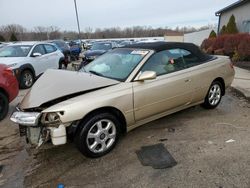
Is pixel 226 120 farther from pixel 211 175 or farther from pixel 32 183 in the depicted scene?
pixel 32 183

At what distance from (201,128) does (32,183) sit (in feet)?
9.65

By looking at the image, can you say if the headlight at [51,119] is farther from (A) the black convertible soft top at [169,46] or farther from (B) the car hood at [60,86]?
(A) the black convertible soft top at [169,46]

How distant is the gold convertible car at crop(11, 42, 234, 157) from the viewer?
3322 millimetres

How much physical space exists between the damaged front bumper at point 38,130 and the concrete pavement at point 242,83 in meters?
5.00

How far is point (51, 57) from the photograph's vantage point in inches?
412

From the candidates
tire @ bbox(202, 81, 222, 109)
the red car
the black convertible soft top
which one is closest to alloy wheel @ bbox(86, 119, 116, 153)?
the black convertible soft top

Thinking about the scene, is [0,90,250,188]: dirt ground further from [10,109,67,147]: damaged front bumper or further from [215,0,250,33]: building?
[215,0,250,33]: building

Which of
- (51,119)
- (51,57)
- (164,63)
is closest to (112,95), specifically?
(51,119)

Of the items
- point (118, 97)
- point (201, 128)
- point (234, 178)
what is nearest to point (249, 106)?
point (201, 128)

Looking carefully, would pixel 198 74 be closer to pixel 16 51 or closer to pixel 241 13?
pixel 16 51

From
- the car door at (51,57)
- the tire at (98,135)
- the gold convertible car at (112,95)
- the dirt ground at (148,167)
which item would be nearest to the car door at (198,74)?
the gold convertible car at (112,95)

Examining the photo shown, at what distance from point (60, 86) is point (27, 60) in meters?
6.00

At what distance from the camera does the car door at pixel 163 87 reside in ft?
12.9

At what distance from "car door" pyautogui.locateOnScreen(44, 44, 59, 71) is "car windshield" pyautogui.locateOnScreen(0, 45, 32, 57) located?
0.93 m
